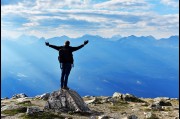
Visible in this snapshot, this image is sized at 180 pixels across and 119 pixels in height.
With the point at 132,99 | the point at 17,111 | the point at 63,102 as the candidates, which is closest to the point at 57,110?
the point at 63,102

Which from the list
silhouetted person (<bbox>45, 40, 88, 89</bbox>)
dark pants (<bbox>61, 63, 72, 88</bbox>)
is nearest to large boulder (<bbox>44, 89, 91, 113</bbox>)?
dark pants (<bbox>61, 63, 72, 88</bbox>)

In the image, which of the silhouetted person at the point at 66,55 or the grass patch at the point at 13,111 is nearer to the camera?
the grass patch at the point at 13,111

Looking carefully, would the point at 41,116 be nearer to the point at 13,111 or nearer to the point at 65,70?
the point at 13,111

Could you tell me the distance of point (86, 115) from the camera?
112 ft

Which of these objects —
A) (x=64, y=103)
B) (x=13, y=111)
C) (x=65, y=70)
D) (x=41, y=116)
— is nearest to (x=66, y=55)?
(x=65, y=70)

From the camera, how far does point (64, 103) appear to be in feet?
116

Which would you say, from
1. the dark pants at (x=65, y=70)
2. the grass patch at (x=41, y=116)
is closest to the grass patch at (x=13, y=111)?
the grass patch at (x=41, y=116)

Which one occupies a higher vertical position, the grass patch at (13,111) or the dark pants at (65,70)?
the dark pants at (65,70)

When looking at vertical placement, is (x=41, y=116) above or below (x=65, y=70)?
below

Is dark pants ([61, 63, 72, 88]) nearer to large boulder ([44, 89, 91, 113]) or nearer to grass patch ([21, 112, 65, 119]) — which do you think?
large boulder ([44, 89, 91, 113])

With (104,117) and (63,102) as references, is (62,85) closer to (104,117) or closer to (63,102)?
(63,102)

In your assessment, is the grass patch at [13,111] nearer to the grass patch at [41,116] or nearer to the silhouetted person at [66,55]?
the grass patch at [41,116]

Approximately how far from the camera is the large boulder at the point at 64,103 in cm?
3500

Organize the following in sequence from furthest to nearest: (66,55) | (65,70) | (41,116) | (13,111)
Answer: (65,70) < (66,55) < (13,111) < (41,116)
